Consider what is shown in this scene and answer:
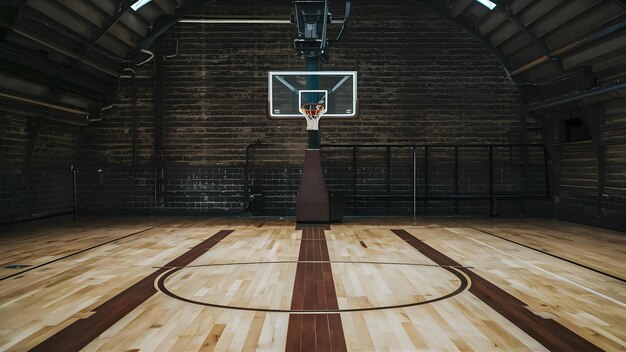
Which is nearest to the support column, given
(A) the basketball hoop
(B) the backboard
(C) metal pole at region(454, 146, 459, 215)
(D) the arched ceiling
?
(A) the basketball hoop

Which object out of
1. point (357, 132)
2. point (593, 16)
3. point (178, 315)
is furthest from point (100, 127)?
point (593, 16)

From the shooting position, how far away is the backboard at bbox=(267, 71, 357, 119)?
27.6 ft

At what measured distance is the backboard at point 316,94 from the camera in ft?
27.6

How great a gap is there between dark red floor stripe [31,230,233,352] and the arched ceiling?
4335 millimetres

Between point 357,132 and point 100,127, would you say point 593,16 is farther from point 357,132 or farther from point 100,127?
point 100,127

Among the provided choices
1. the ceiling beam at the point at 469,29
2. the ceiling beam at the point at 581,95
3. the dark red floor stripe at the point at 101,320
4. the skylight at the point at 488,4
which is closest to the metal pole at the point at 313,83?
the ceiling beam at the point at 469,29

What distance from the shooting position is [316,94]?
8.42 m

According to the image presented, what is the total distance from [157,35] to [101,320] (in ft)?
24.3

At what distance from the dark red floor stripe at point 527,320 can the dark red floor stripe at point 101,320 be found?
257 cm

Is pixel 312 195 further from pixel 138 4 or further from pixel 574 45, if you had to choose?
pixel 574 45

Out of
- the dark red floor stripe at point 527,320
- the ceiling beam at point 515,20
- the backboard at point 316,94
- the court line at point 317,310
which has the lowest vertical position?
the dark red floor stripe at point 527,320

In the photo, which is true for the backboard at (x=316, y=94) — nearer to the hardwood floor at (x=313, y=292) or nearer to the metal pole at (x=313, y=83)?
the metal pole at (x=313, y=83)

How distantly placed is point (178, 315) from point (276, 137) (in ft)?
22.1

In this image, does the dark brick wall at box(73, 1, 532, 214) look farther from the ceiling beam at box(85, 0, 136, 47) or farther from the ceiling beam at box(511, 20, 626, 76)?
the ceiling beam at box(85, 0, 136, 47)
